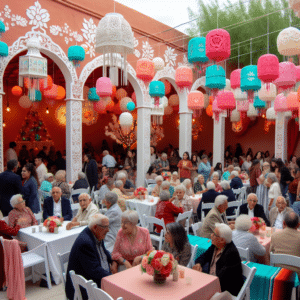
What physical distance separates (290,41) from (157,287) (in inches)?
167

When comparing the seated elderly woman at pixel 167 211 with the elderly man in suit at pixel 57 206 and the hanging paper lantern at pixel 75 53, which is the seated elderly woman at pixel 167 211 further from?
the hanging paper lantern at pixel 75 53

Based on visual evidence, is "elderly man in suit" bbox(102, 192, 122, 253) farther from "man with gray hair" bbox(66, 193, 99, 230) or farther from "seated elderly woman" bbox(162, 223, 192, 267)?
"seated elderly woman" bbox(162, 223, 192, 267)

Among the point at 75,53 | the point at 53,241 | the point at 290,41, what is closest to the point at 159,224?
the point at 53,241

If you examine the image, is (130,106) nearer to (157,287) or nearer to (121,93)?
(121,93)

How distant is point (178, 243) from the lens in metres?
3.53

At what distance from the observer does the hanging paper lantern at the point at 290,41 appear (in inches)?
200

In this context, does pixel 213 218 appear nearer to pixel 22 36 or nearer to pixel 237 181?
pixel 237 181

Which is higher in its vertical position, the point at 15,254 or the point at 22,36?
the point at 22,36

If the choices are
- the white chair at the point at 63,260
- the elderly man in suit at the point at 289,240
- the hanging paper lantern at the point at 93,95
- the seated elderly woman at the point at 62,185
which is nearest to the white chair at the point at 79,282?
the white chair at the point at 63,260

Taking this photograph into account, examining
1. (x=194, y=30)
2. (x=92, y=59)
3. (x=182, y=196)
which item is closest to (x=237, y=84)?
(x=182, y=196)

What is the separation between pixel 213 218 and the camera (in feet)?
14.9

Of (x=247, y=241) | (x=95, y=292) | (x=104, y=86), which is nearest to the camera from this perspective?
(x=95, y=292)

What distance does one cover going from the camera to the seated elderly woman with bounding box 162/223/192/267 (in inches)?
138

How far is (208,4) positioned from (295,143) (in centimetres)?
725
